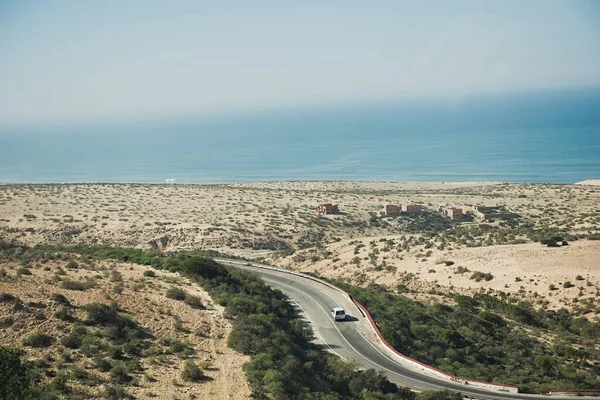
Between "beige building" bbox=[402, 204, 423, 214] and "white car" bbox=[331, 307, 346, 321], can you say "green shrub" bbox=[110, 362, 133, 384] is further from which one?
"beige building" bbox=[402, 204, 423, 214]

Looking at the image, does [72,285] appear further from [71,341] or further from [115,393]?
[115,393]

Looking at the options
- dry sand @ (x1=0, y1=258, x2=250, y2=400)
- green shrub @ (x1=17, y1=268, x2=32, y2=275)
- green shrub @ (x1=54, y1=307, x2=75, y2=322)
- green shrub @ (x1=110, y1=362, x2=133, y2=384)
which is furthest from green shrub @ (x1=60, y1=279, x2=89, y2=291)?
green shrub @ (x1=110, y1=362, x2=133, y2=384)

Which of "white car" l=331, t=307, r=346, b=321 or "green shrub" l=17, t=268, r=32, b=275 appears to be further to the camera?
"white car" l=331, t=307, r=346, b=321

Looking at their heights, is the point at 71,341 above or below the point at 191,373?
above

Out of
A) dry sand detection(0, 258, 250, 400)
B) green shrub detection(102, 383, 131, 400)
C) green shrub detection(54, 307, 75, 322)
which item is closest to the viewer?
green shrub detection(102, 383, 131, 400)

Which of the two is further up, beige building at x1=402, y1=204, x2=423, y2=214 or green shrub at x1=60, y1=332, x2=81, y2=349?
beige building at x1=402, y1=204, x2=423, y2=214

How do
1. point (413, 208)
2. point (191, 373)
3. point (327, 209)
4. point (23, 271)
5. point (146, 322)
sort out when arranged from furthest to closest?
point (413, 208), point (327, 209), point (23, 271), point (146, 322), point (191, 373)

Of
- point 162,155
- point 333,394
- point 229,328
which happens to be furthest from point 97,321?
point 162,155

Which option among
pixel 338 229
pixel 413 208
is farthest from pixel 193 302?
pixel 413 208
